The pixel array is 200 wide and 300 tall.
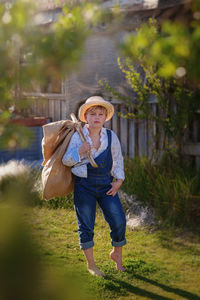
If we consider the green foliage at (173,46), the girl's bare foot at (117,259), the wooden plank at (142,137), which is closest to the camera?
the green foliage at (173,46)

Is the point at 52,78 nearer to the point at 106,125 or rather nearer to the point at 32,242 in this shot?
the point at 32,242

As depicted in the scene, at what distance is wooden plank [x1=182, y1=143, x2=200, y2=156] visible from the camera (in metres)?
6.40

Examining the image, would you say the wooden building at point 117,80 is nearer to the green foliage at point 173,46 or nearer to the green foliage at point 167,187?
the green foliage at point 167,187

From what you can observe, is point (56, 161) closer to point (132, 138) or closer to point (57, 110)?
point (132, 138)

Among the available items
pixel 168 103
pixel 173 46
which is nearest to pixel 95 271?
pixel 173 46

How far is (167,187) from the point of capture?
555 centimetres

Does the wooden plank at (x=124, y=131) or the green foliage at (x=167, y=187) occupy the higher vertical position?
the wooden plank at (x=124, y=131)

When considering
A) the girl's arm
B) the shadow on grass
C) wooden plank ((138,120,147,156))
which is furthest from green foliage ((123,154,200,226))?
the girl's arm

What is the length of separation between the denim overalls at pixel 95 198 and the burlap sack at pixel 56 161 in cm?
13

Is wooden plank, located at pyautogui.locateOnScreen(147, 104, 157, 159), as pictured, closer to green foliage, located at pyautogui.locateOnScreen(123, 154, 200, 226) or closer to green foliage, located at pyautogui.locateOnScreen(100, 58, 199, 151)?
green foliage, located at pyautogui.locateOnScreen(100, 58, 199, 151)

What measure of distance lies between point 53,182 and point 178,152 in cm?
348

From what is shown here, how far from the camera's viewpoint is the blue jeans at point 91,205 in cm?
357

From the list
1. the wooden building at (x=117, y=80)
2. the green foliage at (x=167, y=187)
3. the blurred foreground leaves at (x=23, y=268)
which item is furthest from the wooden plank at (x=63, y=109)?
the blurred foreground leaves at (x=23, y=268)

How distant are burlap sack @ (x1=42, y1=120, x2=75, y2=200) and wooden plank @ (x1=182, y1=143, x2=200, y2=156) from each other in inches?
129
